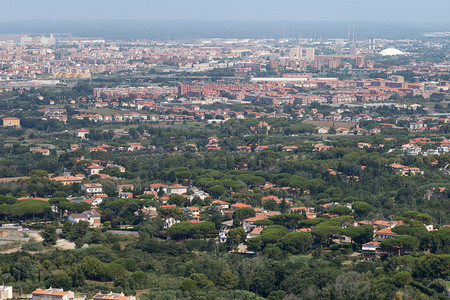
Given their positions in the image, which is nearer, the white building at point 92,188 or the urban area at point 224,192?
the urban area at point 224,192

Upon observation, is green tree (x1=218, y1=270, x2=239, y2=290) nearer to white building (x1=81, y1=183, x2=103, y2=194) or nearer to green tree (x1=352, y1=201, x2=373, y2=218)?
green tree (x1=352, y1=201, x2=373, y2=218)

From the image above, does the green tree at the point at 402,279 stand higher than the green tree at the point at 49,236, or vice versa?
the green tree at the point at 402,279

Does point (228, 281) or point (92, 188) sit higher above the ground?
point (228, 281)

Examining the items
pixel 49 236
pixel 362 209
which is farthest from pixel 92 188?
pixel 362 209

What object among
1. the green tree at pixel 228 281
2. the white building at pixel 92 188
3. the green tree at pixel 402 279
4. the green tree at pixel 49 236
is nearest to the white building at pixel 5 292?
the green tree at pixel 228 281

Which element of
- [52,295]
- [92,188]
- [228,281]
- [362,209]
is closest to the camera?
[52,295]

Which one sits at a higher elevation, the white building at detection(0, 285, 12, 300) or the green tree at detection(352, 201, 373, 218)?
the white building at detection(0, 285, 12, 300)

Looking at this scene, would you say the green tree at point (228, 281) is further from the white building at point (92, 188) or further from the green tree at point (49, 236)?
the white building at point (92, 188)

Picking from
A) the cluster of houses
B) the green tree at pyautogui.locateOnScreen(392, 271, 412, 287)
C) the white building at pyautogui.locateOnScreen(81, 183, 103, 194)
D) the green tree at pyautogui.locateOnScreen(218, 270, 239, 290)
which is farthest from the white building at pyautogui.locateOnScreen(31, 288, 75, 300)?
the white building at pyautogui.locateOnScreen(81, 183, 103, 194)

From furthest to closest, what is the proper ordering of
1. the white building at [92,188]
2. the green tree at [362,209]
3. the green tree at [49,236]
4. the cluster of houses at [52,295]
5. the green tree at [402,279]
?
the white building at [92,188] < the green tree at [362,209] < the green tree at [49,236] < the green tree at [402,279] < the cluster of houses at [52,295]

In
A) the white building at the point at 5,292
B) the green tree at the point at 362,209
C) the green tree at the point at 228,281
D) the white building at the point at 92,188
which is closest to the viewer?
the white building at the point at 5,292

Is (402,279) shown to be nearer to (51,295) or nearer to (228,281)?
(228,281)

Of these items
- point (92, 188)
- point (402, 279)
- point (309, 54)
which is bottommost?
point (309, 54)
